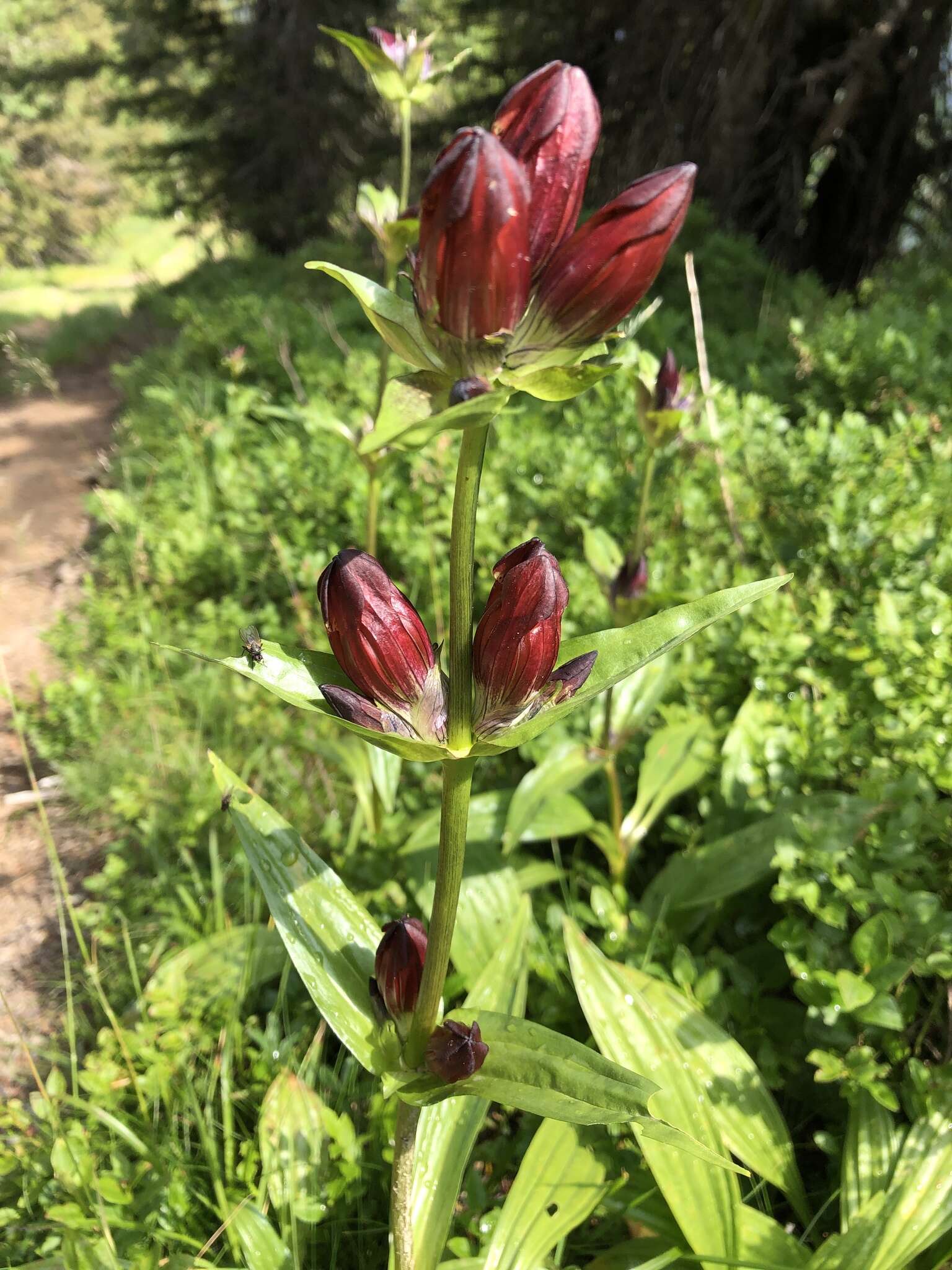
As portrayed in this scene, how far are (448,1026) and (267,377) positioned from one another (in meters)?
4.91

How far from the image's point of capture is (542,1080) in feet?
2.85

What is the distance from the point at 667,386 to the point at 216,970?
5.76ft

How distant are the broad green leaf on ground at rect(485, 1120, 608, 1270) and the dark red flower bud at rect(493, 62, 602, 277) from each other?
1.38m

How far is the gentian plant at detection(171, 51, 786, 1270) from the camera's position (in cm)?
66

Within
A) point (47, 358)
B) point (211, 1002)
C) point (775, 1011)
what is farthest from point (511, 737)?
point (47, 358)

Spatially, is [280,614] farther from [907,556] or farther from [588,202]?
[588,202]

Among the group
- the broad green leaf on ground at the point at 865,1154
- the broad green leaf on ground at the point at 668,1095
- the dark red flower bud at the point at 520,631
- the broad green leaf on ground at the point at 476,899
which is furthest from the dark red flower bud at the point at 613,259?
the broad green leaf on ground at the point at 865,1154

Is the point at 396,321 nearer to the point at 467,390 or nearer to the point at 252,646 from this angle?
the point at 467,390

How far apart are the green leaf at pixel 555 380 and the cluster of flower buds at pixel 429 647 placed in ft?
0.59

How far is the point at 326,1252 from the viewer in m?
1.34

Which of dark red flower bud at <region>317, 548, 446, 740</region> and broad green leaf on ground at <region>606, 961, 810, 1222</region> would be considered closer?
dark red flower bud at <region>317, 548, 446, 740</region>

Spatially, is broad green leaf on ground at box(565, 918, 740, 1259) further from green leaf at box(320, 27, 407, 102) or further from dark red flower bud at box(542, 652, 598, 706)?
green leaf at box(320, 27, 407, 102)

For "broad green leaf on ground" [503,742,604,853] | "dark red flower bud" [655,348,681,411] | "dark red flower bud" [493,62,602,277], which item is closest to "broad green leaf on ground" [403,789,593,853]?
"broad green leaf on ground" [503,742,604,853]

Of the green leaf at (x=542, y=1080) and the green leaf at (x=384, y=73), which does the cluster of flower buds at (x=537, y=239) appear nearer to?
the green leaf at (x=542, y=1080)
